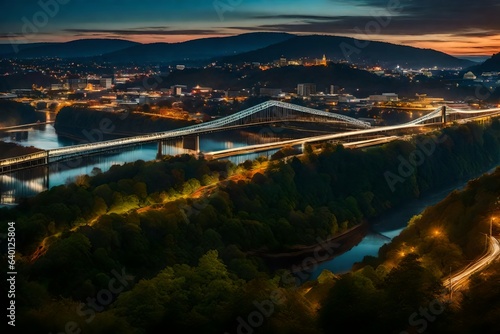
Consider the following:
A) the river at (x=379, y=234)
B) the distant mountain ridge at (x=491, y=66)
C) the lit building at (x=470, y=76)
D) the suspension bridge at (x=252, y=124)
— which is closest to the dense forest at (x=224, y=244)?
the river at (x=379, y=234)

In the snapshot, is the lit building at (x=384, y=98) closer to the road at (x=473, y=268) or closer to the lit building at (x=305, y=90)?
the lit building at (x=305, y=90)

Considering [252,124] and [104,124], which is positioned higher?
[252,124]

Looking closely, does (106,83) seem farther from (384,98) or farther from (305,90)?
(384,98)

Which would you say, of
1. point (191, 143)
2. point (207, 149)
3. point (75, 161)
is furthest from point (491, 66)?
point (75, 161)

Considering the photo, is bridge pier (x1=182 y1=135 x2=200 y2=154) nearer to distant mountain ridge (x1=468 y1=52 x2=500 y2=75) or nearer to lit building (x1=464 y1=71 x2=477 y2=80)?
lit building (x1=464 y1=71 x2=477 y2=80)

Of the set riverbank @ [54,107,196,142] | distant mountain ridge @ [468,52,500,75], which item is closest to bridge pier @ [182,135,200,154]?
riverbank @ [54,107,196,142]
